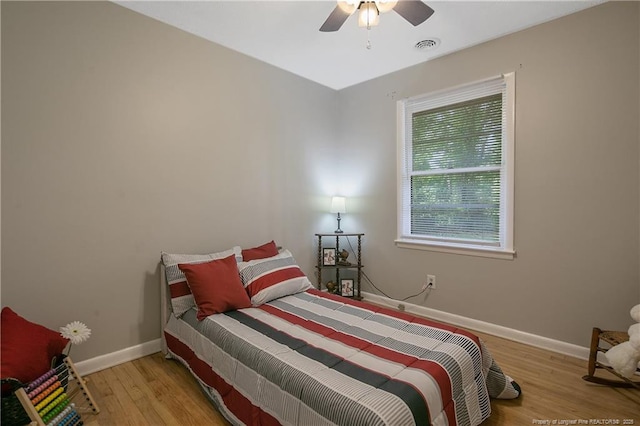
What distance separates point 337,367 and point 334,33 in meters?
2.50

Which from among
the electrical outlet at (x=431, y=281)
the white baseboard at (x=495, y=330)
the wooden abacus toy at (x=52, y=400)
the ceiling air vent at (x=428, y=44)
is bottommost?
the white baseboard at (x=495, y=330)

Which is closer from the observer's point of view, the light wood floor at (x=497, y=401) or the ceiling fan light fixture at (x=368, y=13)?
the light wood floor at (x=497, y=401)

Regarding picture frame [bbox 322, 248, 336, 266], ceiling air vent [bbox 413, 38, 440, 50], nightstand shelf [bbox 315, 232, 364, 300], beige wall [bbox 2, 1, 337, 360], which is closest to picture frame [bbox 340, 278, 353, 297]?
nightstand shelf [bbox 315, 232, 364, 300]

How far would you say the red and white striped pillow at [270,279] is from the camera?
249 centimetres

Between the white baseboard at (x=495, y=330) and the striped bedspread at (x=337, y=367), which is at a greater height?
the striped bedspread at (x=337, y=367)

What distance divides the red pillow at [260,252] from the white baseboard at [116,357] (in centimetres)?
95

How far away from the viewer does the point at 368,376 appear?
148cm

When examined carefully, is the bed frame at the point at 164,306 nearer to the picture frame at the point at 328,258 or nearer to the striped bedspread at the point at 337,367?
the striped bedspread at the point at 337,367

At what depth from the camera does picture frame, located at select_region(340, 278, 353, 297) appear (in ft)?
11.9

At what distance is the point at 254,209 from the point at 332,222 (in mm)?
1143

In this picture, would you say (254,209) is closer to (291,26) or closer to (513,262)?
(291,26)

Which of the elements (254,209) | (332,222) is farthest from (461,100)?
(254,209)

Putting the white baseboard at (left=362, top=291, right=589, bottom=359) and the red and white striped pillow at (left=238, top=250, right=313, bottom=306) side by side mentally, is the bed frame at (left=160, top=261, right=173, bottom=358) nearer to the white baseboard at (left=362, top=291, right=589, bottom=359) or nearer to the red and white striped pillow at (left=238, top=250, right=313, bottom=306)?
the red and white striped pillow at (left=238, top=250, right=313, bottom=306)

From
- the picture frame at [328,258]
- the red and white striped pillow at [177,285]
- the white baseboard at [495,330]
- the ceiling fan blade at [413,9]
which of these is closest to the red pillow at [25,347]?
the red and white striped pillow at [177,285]
